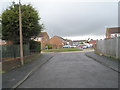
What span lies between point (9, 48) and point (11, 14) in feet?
14.6

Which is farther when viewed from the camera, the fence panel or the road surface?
the fence panel

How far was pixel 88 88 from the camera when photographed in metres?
4.46

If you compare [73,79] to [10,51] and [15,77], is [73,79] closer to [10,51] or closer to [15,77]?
[15,77]

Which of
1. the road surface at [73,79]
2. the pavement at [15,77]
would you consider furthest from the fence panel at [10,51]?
the road surface at [73,79]

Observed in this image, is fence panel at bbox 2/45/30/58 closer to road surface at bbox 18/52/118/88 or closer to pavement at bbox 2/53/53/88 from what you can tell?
pavement at bbox 2/53/53/88

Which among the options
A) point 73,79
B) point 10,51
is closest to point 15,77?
point 73,79

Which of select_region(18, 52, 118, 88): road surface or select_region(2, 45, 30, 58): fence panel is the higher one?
select_region(2, 45, 30, 58): fence panel

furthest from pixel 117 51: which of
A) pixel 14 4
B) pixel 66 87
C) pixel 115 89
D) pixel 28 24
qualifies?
pixel 14 4

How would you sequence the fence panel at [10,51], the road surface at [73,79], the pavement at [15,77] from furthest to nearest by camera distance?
the fence panel at [10,51] → the pavement at [15,77] → the road surface at [73,79]

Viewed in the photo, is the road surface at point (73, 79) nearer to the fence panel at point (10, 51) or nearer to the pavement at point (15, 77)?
the pavement at point (15, 77)

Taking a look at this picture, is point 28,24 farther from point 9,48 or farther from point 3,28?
point 9,48

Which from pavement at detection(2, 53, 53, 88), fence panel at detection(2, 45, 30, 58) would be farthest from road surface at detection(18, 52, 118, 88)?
fence panel at detection(2, 45, 30, 58)

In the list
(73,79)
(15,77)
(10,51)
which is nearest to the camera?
(73,79)

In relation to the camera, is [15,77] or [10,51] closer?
[15,77]
